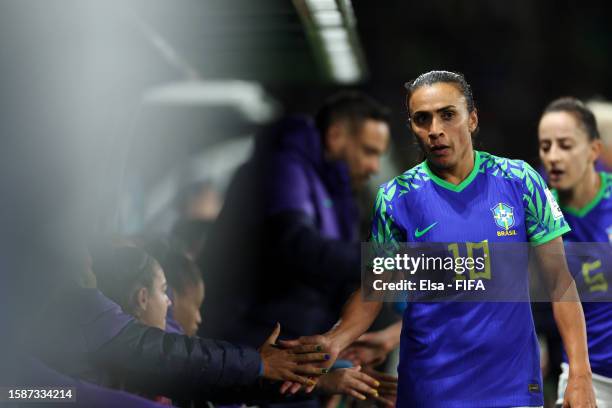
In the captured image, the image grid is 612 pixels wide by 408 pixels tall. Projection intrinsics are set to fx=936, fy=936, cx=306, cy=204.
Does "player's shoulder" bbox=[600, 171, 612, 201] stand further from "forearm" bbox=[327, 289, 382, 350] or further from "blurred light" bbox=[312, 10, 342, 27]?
"blurred light" bbox=[312, 10, 342, 27]

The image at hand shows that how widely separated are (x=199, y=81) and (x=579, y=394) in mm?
4267

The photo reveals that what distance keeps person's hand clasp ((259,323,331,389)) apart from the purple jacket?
627mm

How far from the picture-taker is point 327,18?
15.1ft

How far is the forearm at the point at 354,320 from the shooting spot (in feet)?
9.59

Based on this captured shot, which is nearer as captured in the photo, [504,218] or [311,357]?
[504,218]

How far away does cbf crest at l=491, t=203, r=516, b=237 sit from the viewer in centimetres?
268

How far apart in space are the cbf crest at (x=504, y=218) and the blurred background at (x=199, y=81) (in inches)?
17.0

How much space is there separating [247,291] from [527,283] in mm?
1598

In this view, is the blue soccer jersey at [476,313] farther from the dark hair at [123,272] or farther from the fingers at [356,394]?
the dark hair at [123,272]

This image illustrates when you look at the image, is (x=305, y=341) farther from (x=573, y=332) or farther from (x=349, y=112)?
(x=349, y=112)

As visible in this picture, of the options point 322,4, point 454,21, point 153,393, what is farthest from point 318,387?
point 454,21

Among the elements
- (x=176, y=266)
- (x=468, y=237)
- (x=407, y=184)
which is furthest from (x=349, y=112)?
(x=468, y=237)

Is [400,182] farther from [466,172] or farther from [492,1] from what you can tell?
[492,1]

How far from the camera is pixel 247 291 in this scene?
4.02 m
